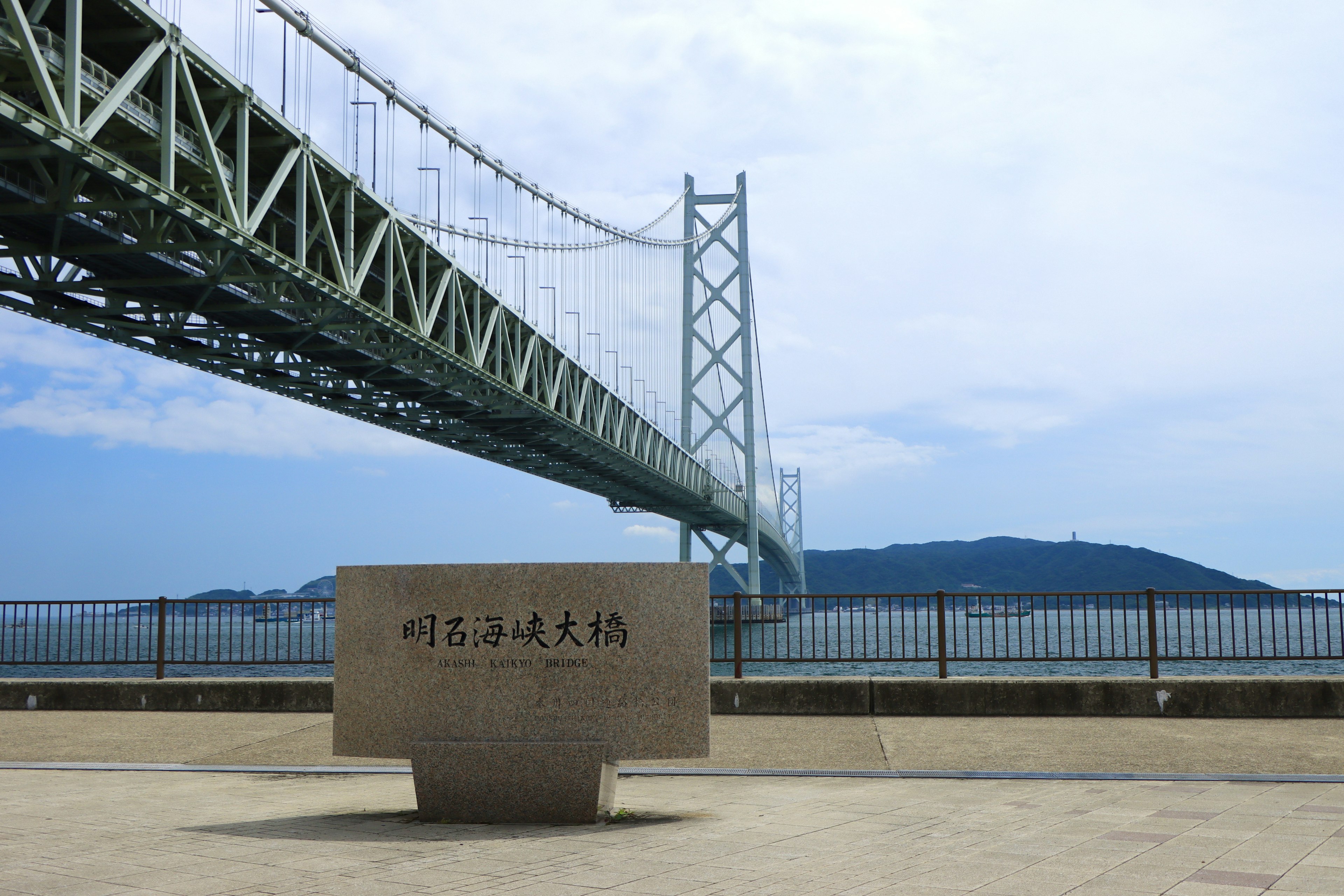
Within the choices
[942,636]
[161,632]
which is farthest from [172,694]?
[942,636]

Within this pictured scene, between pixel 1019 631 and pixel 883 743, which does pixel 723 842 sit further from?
pixel 1019 631

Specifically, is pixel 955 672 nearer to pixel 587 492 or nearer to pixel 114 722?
pixel 114 722

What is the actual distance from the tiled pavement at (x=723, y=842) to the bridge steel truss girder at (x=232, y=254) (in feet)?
Answer: 30.7

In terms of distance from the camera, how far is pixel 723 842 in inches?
180

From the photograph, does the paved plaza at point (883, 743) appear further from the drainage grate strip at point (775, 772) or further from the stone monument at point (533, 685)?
the stone monument at point (533, 685)

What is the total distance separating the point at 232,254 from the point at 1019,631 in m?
12.7

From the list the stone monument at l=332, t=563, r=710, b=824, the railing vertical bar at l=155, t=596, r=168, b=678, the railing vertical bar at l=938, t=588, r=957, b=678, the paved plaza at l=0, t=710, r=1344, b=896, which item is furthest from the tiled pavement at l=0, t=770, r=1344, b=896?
the railing vertical bar at l=155, t=596, r=168, b=678

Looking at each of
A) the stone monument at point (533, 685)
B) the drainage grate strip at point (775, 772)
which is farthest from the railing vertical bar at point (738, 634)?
the stone monument at point (533, 685)

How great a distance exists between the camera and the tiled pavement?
3818 millimetres

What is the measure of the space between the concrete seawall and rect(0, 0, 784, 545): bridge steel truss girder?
256 inches

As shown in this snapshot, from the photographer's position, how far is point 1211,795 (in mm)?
5516

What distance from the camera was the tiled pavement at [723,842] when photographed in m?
3.82

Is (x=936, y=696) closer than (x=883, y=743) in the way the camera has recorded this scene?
No

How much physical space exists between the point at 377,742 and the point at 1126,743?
4790 mm
